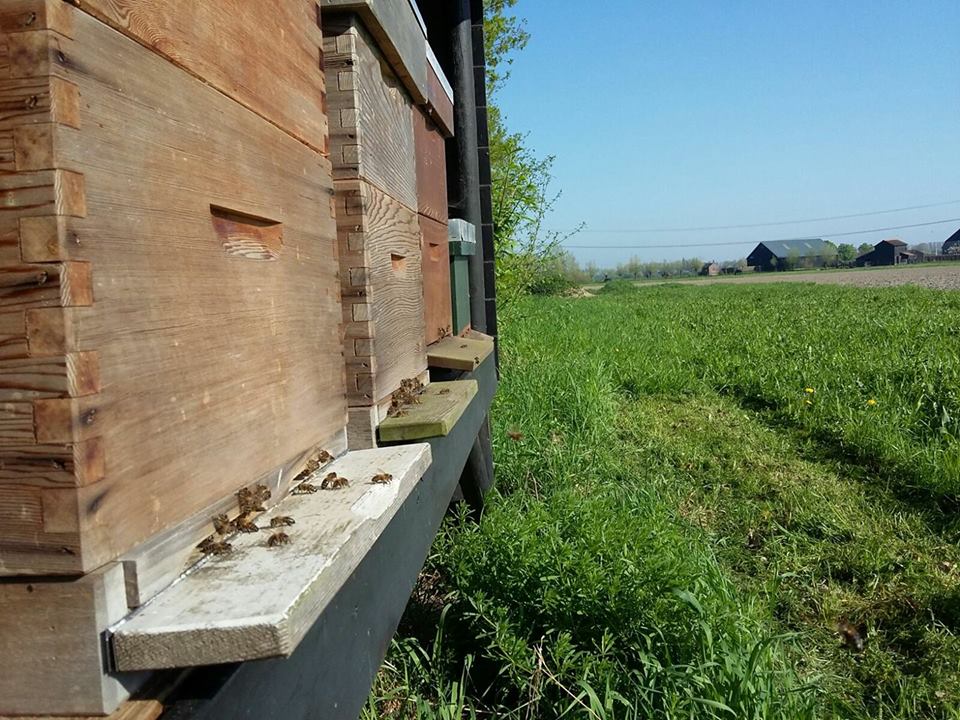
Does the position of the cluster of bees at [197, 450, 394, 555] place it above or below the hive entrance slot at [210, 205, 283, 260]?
below

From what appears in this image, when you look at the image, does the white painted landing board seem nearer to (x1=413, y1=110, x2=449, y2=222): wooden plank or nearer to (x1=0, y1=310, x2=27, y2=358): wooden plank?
(x1=0, y1=310, x2=27, y2=358): wooden plank

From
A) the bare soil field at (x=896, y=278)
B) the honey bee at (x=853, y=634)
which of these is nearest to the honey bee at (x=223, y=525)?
the honey bee at (x=853, y=634)

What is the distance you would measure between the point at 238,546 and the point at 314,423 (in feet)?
1.46

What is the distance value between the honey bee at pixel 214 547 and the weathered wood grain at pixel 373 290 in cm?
70

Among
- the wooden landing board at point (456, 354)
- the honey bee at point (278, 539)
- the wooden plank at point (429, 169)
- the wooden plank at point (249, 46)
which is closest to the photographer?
the wooden plank at point (249, 46)

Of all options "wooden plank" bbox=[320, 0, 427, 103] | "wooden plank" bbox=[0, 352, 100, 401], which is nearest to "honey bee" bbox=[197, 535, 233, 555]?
"wooden plank" bbox=[0, 352, 100, 401]

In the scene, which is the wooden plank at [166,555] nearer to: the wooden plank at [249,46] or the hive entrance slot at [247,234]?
the hive entrance slot at [247,234]

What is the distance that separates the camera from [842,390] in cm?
718

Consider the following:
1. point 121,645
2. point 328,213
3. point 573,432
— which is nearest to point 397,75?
point 328,213

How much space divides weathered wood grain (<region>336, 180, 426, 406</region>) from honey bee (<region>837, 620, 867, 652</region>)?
7.77 ft

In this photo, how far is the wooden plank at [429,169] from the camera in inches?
100

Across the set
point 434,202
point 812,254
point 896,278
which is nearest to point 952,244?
point 812,254

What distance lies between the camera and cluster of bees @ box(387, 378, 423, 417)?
6.07 feet

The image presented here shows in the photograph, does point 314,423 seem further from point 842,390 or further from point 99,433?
point 842,390
